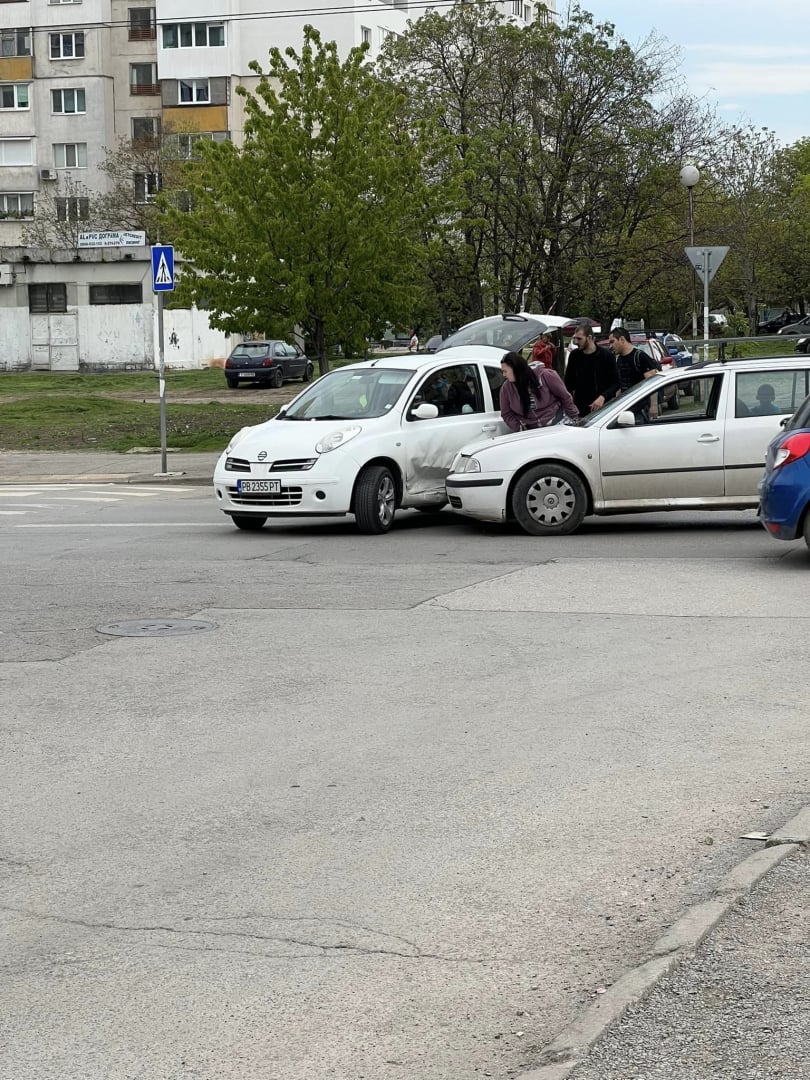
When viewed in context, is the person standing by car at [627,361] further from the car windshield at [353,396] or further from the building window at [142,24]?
the building window at [142,24]

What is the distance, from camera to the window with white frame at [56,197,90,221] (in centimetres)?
8088

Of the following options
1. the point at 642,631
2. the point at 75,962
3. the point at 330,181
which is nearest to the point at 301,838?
the point at 75,962

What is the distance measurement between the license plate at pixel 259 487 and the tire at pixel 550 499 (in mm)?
2287

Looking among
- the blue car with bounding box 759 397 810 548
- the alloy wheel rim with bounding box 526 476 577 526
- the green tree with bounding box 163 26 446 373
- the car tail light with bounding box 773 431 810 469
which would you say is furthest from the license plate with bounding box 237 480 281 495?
the green tree with bounding box 163 26 446 373

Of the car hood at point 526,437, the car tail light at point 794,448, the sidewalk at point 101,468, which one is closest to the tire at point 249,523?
the car hood at point 526,437

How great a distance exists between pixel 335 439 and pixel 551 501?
→ 218 centimetres

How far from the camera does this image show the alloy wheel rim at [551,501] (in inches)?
593

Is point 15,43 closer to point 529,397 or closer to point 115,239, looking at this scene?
point 115,239

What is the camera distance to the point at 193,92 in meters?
83.2

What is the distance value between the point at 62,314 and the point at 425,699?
169 ft

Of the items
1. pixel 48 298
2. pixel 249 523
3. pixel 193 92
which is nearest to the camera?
pixel 249 523

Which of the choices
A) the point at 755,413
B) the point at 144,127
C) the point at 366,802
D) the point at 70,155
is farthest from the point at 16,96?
the point at 366,802

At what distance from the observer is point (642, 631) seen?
10.1 m

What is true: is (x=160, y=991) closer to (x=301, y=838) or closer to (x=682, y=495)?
(x=301, y=838)
